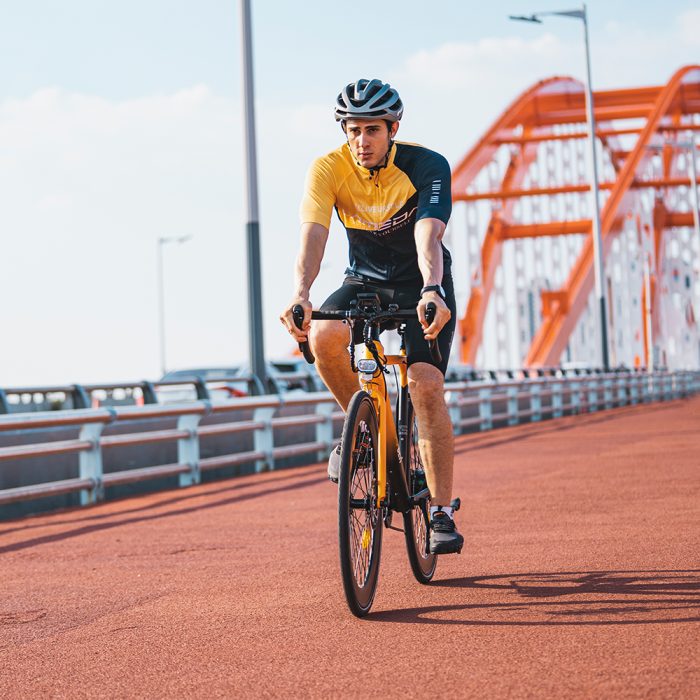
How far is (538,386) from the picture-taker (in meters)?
27.3

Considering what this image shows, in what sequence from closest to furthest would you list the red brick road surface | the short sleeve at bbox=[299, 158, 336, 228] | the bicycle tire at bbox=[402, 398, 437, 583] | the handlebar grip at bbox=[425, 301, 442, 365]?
the red brick road surface, the handlebar grip at bbox=[425, 301, 442, 365], the short sleeve at bbox=[299, 158, 336, 228], the bicycle tire at bbox=[402, 398, 437, 583]

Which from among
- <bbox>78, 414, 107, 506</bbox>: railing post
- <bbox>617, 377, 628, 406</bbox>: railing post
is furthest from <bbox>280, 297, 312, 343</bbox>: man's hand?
<bbox>617, 377, 628, 406</bbox>: railing post

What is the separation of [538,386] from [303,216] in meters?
22.1

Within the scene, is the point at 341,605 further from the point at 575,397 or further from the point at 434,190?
the point at 575,397

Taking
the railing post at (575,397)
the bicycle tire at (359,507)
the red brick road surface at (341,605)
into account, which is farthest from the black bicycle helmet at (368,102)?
the railing post at (575,397)

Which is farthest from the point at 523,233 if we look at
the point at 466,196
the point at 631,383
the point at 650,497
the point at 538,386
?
the point at 650,497

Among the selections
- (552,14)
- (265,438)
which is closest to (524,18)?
(552,14)

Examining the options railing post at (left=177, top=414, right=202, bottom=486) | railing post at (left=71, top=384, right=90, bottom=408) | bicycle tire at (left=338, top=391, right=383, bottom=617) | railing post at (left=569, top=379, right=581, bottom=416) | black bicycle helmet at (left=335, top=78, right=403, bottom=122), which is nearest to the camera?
bicycle tire at (left=338, top=391, right=383, bottom=617)

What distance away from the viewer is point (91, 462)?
1134cm

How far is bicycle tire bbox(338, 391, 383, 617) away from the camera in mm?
4832

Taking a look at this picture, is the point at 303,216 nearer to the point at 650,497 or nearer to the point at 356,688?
the point at 356,688

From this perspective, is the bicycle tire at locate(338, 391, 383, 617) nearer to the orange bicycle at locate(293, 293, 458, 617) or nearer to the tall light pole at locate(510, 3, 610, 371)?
the orange bicycle at locate(293, 293, 458, 617)

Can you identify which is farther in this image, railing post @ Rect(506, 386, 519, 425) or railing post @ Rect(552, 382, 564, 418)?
railing post @ Rect(552, 382, 564, 418)

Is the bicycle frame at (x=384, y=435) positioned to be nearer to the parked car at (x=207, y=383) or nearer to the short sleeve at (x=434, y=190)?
the short sleeve at (x=434, y=190)
